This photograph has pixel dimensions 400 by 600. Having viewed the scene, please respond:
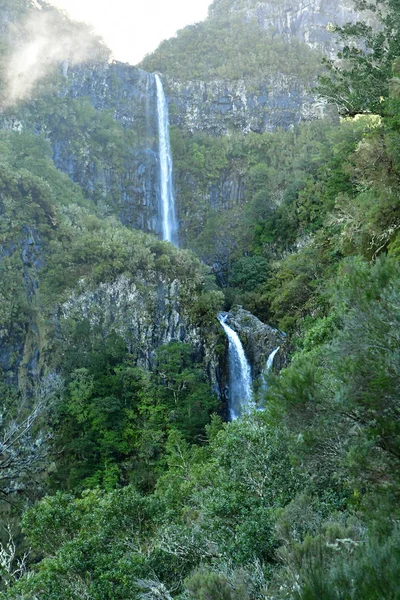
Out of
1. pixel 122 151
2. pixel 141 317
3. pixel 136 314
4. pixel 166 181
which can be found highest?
pixel 122 151

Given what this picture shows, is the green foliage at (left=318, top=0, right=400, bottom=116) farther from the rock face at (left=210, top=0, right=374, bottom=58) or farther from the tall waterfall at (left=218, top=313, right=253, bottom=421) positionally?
the rock face at (left=210, top=0, right=374, bottom=58)

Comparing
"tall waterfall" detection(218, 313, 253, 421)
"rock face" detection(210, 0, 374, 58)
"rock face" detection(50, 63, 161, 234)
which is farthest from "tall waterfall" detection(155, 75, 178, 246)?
"rock face" detection(210, 0, 374, 58)

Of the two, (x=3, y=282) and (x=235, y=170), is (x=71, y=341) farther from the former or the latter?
(x=235, y=170)

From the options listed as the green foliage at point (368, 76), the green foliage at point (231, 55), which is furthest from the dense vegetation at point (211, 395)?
the green foliage at point (231, 55)

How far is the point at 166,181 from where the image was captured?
127ft

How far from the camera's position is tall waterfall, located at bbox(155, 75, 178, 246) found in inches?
1470

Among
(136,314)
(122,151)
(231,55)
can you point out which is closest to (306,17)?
(231,55)

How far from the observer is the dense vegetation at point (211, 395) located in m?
3.98

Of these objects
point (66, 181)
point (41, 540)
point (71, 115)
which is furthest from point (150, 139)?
point (41, 540)

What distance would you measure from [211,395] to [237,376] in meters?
2.04

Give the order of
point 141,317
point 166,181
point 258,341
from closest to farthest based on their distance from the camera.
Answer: point 258,341, point 141,317, point 166,181

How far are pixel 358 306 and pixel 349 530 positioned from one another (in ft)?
7.95

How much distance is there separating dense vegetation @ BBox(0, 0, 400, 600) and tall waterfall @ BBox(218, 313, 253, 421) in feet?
3.12

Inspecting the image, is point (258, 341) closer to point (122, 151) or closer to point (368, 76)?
point (368, 76)
